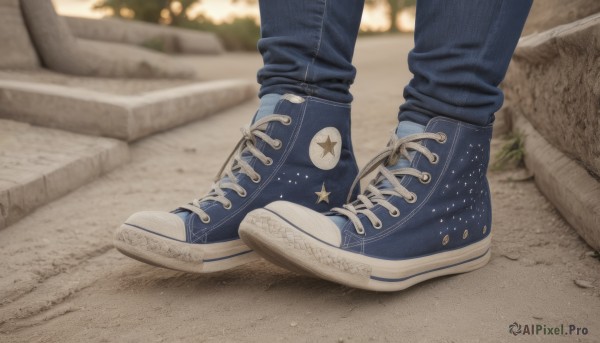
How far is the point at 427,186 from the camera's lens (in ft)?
3.83

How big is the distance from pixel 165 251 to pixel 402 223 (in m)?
0.47

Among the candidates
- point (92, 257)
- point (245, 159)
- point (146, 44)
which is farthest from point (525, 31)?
point (146, 44)

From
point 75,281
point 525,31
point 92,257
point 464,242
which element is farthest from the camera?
point 525,31

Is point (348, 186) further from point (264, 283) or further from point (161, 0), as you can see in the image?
point (161, 0)

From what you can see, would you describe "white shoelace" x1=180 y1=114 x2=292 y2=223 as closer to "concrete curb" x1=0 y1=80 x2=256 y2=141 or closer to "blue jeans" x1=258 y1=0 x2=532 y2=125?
→ "blue jeans" x1=258 y1=0 x2=532 y2=125

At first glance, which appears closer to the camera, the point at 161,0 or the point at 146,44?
the point at 146,44

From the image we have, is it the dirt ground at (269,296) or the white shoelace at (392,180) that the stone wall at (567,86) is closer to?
the dirt ground at (269,296)

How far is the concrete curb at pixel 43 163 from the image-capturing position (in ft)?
5.50

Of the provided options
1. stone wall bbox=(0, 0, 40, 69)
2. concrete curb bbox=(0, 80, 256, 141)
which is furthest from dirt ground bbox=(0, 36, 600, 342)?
stone wall bbox=(0, 0, 40, 69)

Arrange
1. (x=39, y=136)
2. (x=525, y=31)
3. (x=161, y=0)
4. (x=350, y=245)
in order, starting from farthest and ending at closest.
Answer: (x=161, y=0) < (x=525, y=31) < (x=39, y=136) < (x=350, y=245)

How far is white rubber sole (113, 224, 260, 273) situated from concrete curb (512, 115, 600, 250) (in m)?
0.82

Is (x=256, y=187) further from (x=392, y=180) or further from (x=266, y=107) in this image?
(x=392, y=180)

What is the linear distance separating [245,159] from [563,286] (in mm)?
700

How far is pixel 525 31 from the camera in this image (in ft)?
7.64
